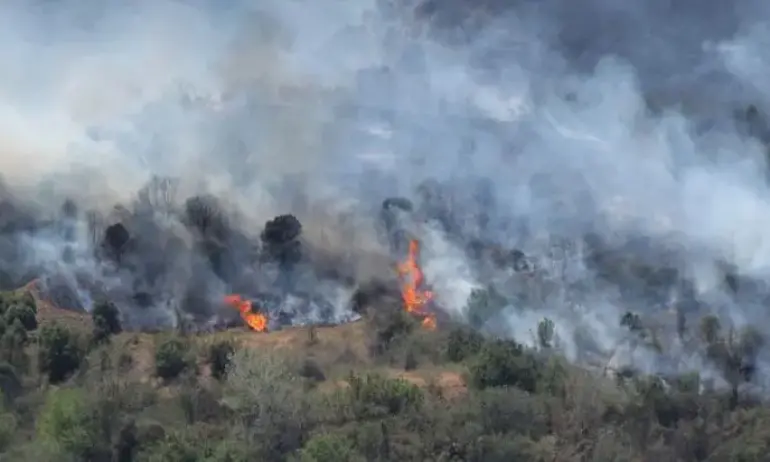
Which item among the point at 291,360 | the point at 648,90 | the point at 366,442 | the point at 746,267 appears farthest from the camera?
the point at 648,90

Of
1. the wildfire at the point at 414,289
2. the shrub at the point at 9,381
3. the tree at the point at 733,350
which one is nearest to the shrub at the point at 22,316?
the shrub at the point at 9,381

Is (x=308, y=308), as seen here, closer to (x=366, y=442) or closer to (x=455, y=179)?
(x=455, y=179)

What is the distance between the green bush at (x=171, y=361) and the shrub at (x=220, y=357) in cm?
95

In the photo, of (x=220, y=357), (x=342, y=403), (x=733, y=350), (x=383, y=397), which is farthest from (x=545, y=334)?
(x=220, y=357)

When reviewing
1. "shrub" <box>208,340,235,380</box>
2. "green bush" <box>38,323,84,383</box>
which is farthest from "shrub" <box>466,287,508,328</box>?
"green bush" <box>38,323,84,383</box>

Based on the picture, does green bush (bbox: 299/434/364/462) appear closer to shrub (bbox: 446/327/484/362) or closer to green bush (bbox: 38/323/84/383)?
shrub (bbox: 446/327/484/362)

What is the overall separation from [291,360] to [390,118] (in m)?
16.1

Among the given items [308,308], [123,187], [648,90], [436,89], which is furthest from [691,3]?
[123,187]

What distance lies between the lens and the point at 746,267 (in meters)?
60.4

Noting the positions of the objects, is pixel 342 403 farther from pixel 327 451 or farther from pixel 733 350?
pixel 733 350

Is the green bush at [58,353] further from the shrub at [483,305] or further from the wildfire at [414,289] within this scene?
the shrub at [483,305]

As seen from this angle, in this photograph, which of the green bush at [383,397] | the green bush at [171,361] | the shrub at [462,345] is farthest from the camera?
the shrub at [462,345]

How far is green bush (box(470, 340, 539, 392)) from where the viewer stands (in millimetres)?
51625

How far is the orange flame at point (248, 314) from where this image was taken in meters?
62.0
